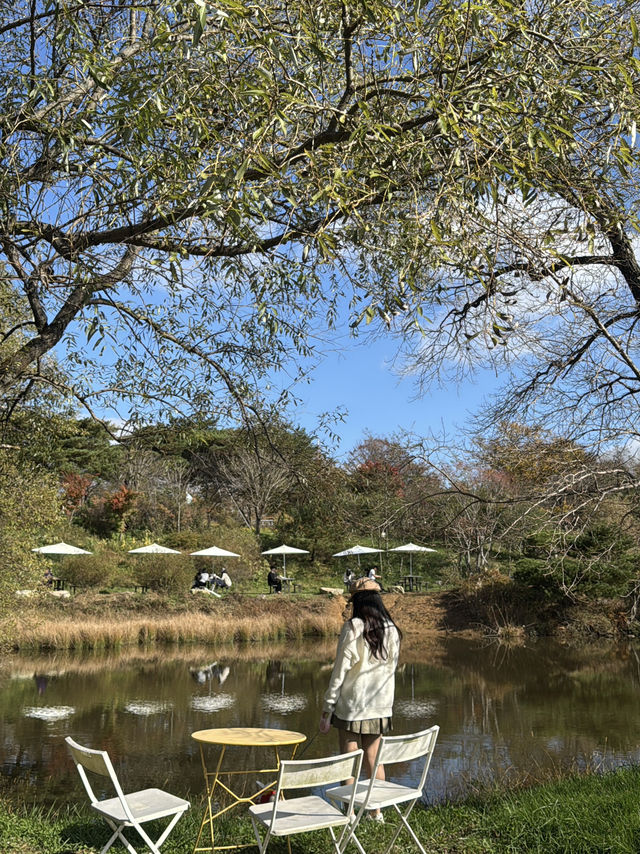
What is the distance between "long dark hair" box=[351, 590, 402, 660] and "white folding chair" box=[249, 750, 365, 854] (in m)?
0.92

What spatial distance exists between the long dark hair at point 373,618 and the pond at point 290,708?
2797mm

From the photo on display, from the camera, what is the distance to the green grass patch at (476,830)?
4273 millimetres

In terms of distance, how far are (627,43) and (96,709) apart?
10808 millimetres

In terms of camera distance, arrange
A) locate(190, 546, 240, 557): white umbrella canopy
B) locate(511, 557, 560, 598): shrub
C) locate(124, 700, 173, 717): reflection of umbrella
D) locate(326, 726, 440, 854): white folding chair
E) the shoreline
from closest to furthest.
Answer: locate(326, 726, 440, 854): white folding chair, locate(124, 700, 173, 717): reflection of umbrella, the shoreline, locate(511, 557, 560, 598): shrub, locate(190, 546, 240, 557): white umbrella canopy

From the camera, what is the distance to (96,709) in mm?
11609

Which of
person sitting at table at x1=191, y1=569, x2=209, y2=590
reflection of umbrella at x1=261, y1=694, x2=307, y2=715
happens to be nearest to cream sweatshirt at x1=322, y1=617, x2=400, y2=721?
reflection of umbrella at x1=261, y1=694, x2=307, y2=715

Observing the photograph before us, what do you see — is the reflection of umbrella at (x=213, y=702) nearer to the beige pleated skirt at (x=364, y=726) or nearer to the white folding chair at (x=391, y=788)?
the beige pleated skirt at (x=364, y=726)

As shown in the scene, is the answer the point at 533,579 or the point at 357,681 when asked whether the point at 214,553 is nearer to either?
the point at 533,579

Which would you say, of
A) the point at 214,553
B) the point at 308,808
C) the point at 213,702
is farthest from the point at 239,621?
the point at 308,808

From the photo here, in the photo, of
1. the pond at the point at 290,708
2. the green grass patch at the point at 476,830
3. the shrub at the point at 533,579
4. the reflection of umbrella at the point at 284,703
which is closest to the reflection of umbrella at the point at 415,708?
the pond at the point at 290,708

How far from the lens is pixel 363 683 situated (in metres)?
4.77

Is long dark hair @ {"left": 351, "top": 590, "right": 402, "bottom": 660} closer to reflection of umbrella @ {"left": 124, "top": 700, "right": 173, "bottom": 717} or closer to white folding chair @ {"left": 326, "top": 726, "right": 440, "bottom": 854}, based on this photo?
white folding chair @ {"left": 326, "top": 726, "right": 440, "bottom": 854}

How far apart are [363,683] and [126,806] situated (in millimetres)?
1607

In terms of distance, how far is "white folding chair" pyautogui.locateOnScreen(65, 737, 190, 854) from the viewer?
3.73 meters
